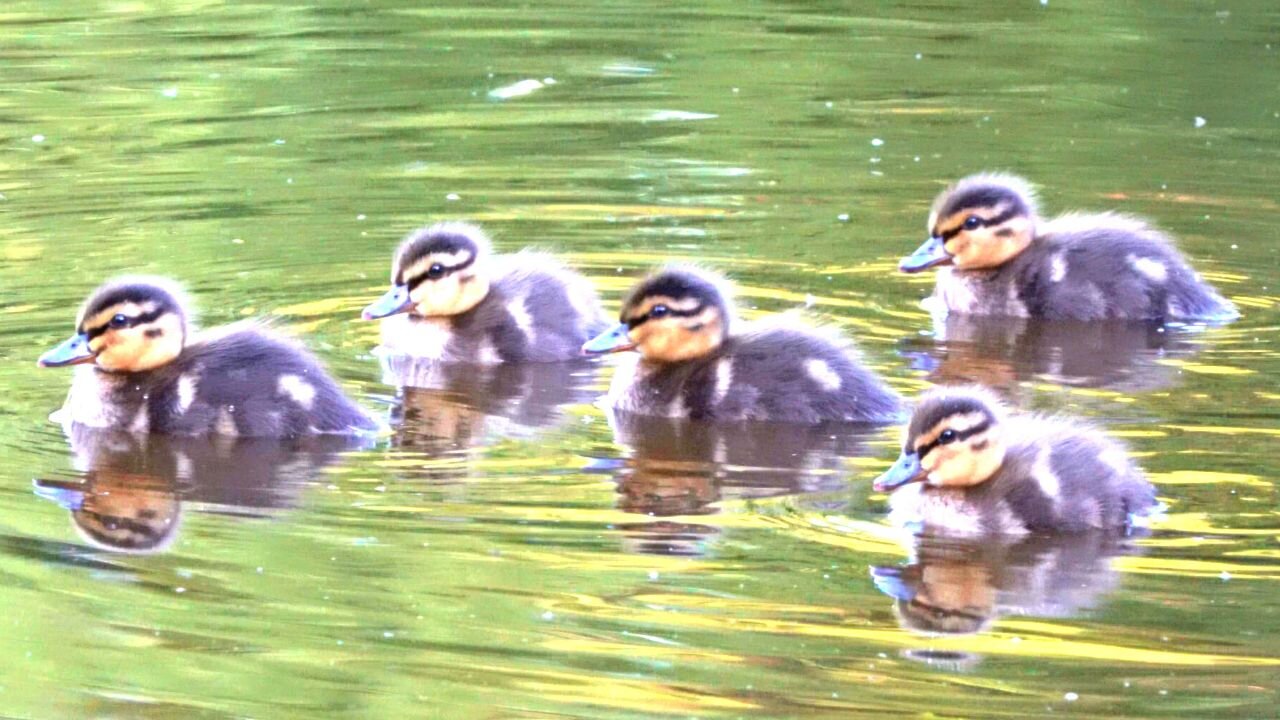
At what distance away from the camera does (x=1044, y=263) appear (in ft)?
26.0

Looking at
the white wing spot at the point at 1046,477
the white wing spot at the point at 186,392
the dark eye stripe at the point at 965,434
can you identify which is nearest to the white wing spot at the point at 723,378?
the dark eye stripe at the point at 965,434

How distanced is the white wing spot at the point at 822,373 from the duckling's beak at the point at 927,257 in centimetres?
149

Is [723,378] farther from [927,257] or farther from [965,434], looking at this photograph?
[927,257]

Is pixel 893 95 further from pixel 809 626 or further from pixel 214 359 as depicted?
pixel 809 626

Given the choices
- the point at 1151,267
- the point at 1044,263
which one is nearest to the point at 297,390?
the point at 1044,263

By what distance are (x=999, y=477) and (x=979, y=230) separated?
8.57 ft

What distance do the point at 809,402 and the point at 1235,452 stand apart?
3.78 ft

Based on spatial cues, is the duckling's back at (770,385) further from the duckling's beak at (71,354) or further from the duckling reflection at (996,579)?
the duckling's beak at (71,354)

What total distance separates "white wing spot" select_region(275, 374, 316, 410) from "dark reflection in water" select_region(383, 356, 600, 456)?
25 centimetres

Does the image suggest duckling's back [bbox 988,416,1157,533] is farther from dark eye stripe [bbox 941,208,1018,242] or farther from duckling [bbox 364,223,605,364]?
dark eye stripe [bbox 941,208,1018,242]

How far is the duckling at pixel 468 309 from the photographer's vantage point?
7414mm

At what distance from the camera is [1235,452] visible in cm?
591

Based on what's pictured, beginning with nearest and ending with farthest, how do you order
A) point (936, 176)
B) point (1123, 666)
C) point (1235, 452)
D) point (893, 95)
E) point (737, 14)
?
point (1123, 666) → point (1235, 452) → point (936, 176) → point (893, 95) → point (737, 14)

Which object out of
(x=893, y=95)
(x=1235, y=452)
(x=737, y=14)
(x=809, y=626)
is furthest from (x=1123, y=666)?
(x=737, y=14)
